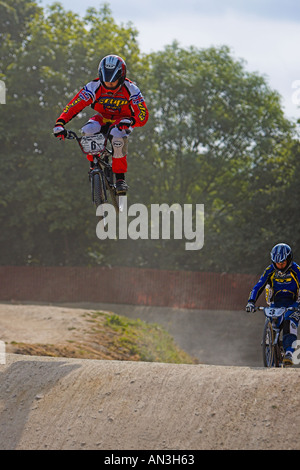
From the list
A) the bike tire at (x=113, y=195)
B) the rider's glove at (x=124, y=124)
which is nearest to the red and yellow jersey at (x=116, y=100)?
the rider's glove at (x=124, y=124)

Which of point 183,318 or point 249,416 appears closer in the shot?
point 249,416

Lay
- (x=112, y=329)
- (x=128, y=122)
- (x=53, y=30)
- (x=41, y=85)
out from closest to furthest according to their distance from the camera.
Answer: (x=128, y=122) → (x=112, y=329) → (x=41, y=85) → (x=53, y=30)

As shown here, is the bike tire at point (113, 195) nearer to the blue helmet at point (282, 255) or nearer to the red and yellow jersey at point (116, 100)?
the red and yellow jersey at point (116, 100)

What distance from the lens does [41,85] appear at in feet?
127

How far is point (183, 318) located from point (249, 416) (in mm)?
24757

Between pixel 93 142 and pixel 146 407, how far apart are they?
4505 millimetres

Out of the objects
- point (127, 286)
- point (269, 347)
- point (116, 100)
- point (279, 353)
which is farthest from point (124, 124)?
point (127, 286)

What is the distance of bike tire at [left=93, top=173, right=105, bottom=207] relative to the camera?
1171 cm

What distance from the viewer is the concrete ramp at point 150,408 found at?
8.94 metres

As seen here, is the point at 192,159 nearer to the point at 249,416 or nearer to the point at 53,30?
the point at 53,30

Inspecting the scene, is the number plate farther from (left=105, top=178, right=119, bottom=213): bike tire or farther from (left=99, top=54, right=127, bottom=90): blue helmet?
(left=99, top=54, right=127, bottom=90): blue helmet

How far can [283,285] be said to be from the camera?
12086 millimetres

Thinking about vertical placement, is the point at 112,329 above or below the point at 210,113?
below

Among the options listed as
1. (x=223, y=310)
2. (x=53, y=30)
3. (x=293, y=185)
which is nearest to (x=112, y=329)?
(x=223, y=310)
